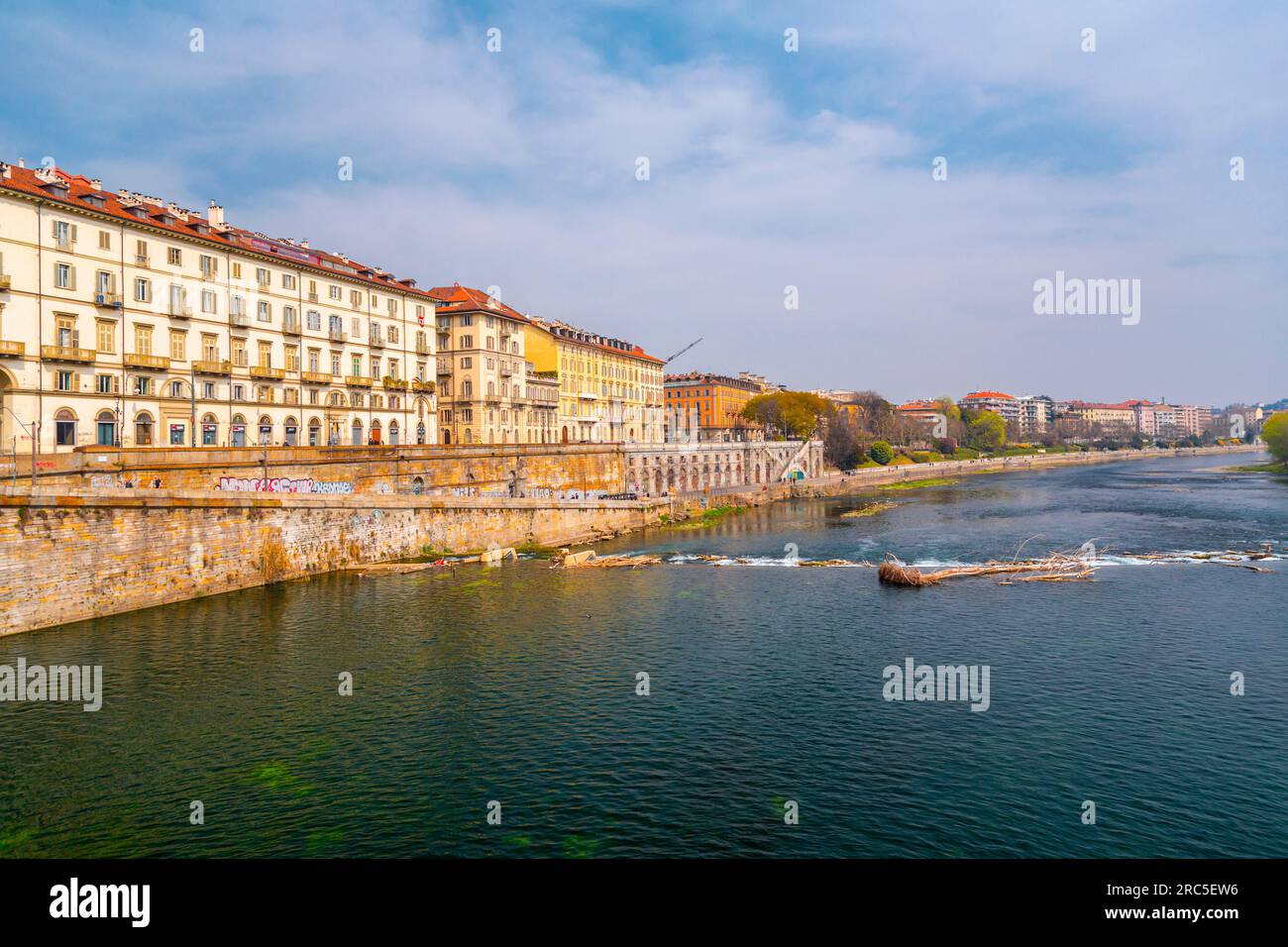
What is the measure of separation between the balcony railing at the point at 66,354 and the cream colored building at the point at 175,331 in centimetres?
10

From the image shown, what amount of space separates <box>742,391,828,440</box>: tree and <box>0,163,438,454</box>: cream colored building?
83001mm

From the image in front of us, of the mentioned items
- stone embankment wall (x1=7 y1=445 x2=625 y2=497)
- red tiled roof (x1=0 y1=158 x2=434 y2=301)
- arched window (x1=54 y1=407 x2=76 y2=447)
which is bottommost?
stone embankment wall (x1=7 y1=445 x2=625 y2=497)

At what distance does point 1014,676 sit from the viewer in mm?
29922

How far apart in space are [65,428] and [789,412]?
11366 cm

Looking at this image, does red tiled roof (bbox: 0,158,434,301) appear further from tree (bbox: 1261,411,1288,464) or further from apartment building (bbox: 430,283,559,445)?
tree (bbox: 1261,411,1288,464)

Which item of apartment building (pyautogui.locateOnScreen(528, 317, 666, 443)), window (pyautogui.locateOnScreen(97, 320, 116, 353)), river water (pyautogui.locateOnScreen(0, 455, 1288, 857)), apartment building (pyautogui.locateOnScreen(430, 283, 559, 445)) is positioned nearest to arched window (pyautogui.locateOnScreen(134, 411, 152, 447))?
window (pyautogui.locateOnScreen(97, 320, 116, 353))

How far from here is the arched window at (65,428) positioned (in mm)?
49156

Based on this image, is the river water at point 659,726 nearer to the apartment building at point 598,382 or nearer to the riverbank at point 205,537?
the riverbank at point 205,537

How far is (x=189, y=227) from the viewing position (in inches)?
2263

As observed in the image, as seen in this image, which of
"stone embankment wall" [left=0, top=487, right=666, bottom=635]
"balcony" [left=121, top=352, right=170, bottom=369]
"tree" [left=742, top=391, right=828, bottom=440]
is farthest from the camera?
"tree" [left=742, top=391, right=828, bottom=440]

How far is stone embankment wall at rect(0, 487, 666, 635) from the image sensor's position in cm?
3384

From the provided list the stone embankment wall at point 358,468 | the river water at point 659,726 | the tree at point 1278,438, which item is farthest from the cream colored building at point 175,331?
the tree at point 1278,438
